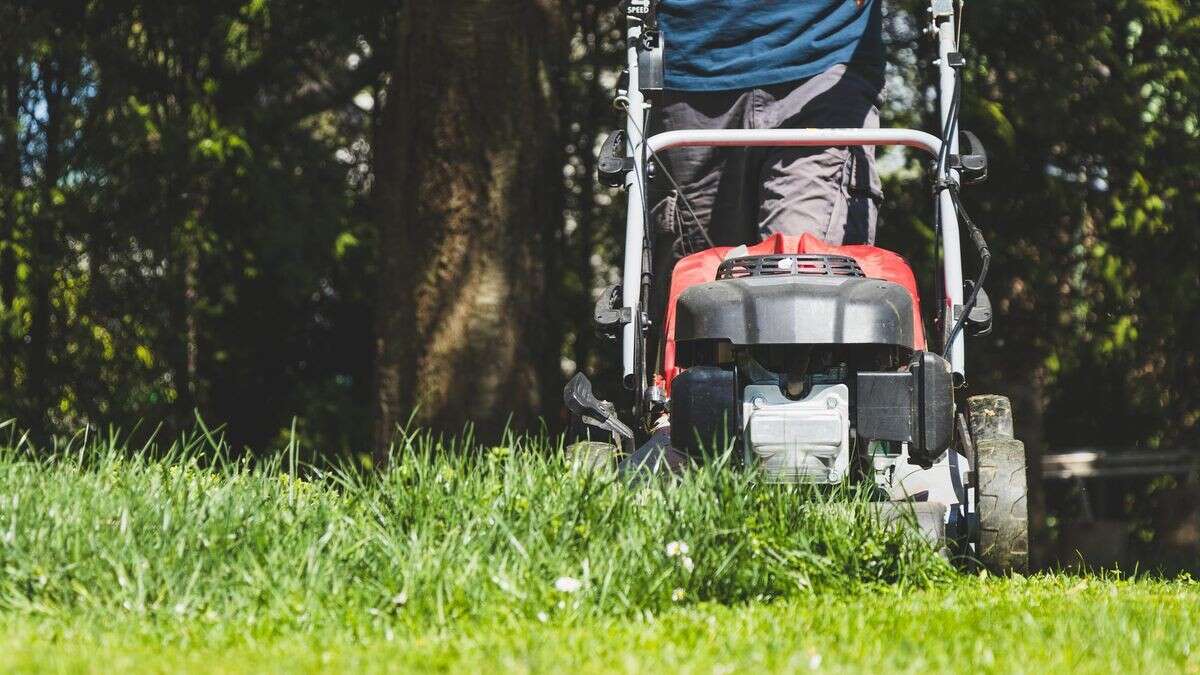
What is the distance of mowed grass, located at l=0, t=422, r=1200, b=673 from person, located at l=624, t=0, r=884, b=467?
3.59 feet

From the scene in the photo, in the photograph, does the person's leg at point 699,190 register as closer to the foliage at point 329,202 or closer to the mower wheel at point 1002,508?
the mower wheel at point 1002,508

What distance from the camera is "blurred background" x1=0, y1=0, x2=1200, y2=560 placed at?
250 inches

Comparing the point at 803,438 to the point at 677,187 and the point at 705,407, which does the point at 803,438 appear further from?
the point at 677,187

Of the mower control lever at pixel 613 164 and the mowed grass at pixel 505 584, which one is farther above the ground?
the mower control lever at pixel 613 164

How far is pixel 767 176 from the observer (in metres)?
4.80

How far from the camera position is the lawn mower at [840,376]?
3.92 metres

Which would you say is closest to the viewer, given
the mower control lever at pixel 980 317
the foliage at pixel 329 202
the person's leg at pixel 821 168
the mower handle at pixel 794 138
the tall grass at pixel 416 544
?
the tall grass at pixel 416 544

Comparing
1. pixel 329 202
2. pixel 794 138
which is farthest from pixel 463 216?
pixel 794 138

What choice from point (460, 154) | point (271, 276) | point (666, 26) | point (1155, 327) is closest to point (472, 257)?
point (460, 154)

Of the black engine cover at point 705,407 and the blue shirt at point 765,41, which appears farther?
the blue shirt at point 765,41

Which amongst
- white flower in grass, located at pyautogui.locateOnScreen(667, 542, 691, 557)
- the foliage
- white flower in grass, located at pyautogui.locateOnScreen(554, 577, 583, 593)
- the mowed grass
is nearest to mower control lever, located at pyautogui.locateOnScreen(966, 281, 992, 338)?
the mowed grass

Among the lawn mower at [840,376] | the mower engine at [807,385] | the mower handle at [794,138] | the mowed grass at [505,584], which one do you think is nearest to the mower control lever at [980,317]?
the lawn mower at [840,376]

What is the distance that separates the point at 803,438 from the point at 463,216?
270 cm

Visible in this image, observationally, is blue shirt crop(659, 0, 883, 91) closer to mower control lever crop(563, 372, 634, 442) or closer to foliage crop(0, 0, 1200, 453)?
mower control lever crop(563, 372, 634, 442)
